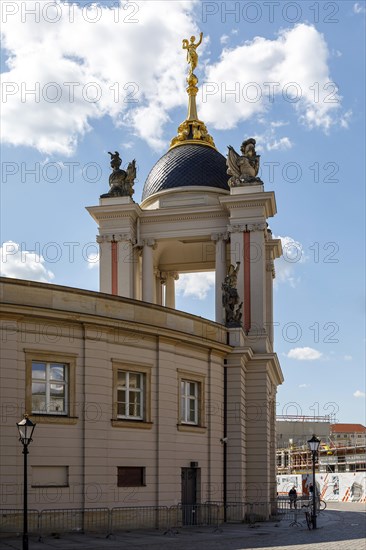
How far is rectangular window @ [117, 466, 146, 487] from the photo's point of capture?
30125mm

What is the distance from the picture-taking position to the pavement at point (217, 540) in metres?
24.3

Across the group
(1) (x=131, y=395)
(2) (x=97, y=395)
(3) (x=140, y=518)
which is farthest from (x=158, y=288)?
(3) (x=140, y=518)

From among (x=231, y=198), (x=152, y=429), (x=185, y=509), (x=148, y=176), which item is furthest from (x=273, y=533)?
(x=148, y=176)

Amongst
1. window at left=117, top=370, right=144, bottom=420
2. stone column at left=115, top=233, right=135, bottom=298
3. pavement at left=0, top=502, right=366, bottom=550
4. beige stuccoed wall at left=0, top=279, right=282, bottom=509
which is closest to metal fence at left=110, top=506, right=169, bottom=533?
beige stuccoed wall at left=0, top=279, right=282, bottom=509

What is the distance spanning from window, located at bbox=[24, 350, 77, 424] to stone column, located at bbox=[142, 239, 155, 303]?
17374 mm

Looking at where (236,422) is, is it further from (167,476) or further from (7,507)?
(7,507)

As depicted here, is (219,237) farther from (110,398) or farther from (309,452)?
(309,452)

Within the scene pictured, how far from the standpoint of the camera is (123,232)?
45.6 metres

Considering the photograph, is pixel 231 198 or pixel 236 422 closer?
pixel 236 422

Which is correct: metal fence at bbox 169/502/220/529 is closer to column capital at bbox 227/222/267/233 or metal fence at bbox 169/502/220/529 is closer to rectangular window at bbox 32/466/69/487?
rectangular window at bbox 32/466/69/487

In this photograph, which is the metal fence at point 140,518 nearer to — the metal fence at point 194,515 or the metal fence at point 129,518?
the metal fence at point 129,518

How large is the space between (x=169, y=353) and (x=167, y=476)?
4506 mm

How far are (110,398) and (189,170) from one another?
20468 mm

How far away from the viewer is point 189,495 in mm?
33531
